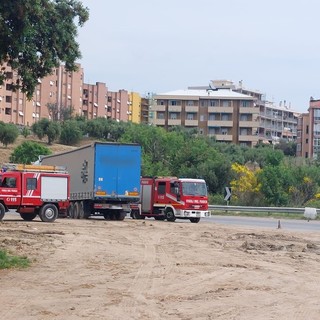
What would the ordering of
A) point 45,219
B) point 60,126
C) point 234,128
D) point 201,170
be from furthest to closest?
point 234,128
point 60,126
point 201,170
point 45,219

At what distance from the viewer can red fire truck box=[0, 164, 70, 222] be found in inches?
1473

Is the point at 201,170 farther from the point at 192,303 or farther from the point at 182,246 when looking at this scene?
the point at 192,303

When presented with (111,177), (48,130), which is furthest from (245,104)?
(111,177)

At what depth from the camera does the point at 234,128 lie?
145 meters

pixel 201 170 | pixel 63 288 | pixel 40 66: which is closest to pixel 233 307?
pixel 63 288

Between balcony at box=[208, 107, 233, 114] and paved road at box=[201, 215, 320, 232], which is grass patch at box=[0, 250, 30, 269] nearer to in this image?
paved road at box=[201, 215, 320, 232]

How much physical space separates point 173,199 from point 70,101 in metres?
103

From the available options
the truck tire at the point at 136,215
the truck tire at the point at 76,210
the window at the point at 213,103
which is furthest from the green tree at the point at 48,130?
the truck tire at the point at 76,210

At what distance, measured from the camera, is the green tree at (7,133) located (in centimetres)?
10125

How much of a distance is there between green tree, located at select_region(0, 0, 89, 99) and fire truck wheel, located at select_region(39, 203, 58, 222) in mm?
15436

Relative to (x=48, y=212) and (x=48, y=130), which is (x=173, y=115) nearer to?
(x=48, y=130)

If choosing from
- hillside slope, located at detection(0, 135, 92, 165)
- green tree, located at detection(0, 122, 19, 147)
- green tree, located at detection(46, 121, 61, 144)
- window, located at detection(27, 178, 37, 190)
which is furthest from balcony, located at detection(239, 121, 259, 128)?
window, located at detection(27, 178, 37, 190)

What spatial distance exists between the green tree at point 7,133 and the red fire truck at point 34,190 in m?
63.2

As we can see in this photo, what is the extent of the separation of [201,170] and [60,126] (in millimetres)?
32429
